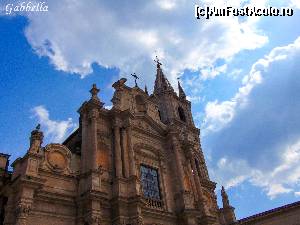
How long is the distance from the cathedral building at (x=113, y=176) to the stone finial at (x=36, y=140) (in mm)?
46

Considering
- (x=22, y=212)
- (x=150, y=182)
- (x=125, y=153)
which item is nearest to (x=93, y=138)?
(x=125, y=153)

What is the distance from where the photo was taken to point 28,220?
13945 millimetres

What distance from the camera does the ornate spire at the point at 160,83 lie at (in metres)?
36.1

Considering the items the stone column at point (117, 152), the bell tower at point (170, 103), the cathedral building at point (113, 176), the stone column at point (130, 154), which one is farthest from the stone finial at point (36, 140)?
the bell tower at point (170, 103)

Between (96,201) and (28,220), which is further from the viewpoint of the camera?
(96,201)

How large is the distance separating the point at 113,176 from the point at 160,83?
65.4ft

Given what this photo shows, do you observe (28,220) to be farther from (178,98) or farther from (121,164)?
(178,98)

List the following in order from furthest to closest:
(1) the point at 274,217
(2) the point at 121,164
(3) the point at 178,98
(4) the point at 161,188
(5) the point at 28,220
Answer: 1. (3) the point at 178,98
2. (1) the point at 274,217
3. (4) the point at 161,188
4. (2) the point at 121,164
5. (5) the point at 28,220

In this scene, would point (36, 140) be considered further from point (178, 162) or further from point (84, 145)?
point (178, 162)

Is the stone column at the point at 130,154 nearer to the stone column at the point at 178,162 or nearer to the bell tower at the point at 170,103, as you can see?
the stone column at the point at 178,162

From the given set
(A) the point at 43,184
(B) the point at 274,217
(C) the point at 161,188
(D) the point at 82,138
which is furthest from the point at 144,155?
(B) the point at 274,217

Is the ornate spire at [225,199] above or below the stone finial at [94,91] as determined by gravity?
below

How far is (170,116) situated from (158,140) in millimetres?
9082

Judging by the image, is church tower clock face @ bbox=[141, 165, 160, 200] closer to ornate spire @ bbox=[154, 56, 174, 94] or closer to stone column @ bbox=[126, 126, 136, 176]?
stone column @ bbox=[126, 126, 136, 176]
